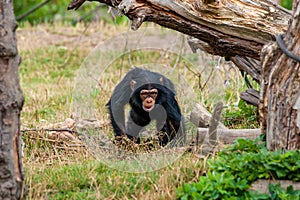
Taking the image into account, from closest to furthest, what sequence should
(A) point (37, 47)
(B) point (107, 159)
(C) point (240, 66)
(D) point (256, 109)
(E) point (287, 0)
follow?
1. (B) point (107, 159)
2. (C) point (240, 66)
3. (D) point (256, 109)
4. (A) point (37, 47)
5. (E) point (287, 0)

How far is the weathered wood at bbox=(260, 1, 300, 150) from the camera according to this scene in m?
4.33

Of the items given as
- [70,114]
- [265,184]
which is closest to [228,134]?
[265,184]

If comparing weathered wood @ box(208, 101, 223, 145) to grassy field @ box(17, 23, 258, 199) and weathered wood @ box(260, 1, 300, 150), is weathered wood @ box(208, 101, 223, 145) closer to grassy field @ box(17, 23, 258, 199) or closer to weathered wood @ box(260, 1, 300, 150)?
grassy field @ box(17, 23, 258, 199)

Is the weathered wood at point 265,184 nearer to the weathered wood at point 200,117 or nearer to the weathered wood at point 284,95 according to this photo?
the weathered wood at point 284,95

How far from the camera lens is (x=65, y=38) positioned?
1260cm

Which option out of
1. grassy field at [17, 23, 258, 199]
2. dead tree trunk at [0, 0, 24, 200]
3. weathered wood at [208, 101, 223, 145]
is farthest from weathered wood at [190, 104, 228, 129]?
dead tree trunk at [0, 0, 24, 200]

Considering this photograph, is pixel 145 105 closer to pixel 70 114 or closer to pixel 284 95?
pixel 70 114

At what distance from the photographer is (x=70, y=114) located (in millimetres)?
7445

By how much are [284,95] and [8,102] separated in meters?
1.84

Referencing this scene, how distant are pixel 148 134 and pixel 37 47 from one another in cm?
593

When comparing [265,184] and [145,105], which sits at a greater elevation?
[145,105]

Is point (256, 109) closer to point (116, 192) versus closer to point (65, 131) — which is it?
point (65, 131)

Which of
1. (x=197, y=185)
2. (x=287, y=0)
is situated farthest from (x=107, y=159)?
(x=287, y=0)

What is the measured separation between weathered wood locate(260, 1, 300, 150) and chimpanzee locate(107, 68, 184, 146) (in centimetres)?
199
